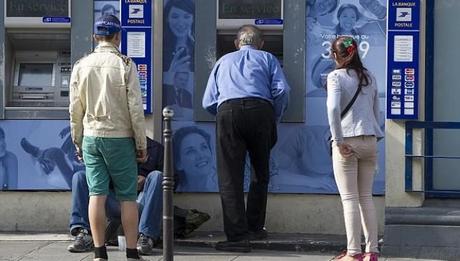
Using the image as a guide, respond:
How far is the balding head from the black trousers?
592 millimetres

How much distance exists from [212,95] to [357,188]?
1741 millimetres

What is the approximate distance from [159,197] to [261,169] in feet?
3.25

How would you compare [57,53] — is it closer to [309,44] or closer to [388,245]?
[309,44]

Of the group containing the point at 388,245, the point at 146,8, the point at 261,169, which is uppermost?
the point at 146,8

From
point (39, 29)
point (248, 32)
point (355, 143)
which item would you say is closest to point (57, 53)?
point (39, 29)

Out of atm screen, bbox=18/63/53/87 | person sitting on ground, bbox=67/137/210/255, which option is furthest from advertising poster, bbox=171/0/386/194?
atm screen, bbox=18/63/53/87

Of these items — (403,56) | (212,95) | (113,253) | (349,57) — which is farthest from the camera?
(403,56)

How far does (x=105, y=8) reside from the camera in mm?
8438

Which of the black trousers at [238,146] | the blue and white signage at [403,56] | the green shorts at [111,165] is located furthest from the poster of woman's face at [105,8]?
the blue and white signage at [403,56]

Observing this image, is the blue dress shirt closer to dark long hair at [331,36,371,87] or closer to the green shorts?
dark long hair at [331,36,371,87]

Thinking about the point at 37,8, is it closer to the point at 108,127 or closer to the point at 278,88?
the point at 108,127

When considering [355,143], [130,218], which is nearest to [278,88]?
[355,143]

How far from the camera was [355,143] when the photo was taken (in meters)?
6.69

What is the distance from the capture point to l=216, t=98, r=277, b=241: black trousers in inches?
298
